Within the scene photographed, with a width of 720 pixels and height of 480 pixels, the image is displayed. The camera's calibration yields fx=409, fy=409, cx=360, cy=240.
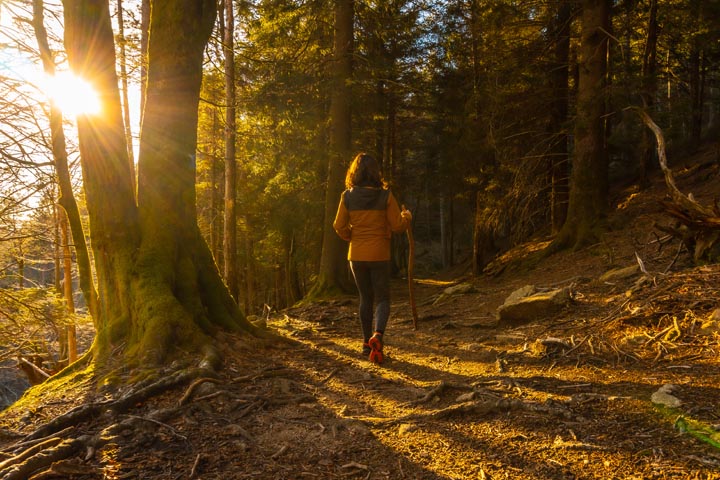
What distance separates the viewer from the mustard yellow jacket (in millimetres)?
4930

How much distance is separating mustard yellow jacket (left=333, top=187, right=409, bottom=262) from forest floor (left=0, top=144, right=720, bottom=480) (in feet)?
4.44

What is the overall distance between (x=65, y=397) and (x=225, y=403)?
1.50m

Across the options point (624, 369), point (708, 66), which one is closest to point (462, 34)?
point (708, 66)

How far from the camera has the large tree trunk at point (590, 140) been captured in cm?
923

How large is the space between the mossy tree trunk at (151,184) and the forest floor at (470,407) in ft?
2.94

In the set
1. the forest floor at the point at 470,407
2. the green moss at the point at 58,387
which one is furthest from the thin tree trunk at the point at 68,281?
the forest floor at the point at 470,407

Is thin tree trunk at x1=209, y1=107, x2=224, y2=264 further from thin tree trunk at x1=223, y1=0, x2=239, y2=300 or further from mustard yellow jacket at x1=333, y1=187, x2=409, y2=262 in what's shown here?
mustard yellow jacket at x1=333, y1=187, x2=409, y2=262

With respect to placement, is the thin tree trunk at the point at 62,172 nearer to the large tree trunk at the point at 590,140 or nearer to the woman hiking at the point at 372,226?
the woman hiking at the point at 372,226

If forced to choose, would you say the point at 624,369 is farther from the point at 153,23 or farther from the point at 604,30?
the point at 604,30

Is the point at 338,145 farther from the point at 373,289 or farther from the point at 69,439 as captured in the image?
the point at 69,439

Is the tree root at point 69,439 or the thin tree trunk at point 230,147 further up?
the thin tree trunk at point 230,147

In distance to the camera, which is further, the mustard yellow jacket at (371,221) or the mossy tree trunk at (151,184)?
the mustard yellow jacket at (371,221)

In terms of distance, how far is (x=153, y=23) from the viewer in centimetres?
500

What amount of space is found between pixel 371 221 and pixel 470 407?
2462 mm
